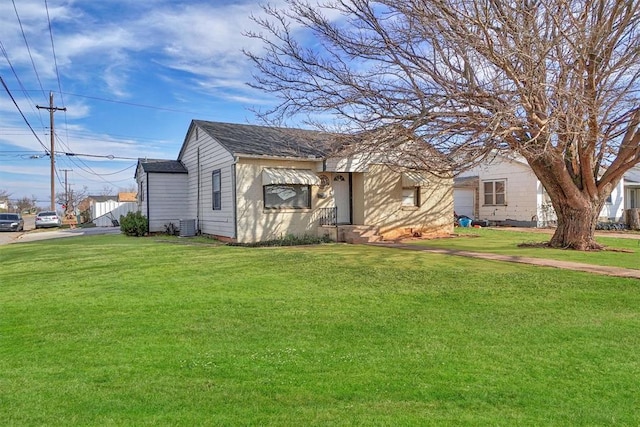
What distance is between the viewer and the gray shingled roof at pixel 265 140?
14.9m

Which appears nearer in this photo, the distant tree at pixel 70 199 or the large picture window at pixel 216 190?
the large picture window at pixel 216 190

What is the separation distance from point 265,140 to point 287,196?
8.24ft

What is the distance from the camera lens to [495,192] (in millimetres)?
26234

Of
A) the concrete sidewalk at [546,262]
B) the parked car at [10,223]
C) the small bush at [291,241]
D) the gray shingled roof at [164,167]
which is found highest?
the gray shingled roof at [164,167]

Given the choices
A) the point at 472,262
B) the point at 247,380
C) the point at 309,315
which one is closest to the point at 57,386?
the point at 247,380

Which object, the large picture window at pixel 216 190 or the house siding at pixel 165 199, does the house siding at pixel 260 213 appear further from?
the house siding at pixel 165 199

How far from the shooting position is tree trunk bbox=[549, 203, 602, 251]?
12930 millimetres

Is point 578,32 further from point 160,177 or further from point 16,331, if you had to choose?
point 160,177

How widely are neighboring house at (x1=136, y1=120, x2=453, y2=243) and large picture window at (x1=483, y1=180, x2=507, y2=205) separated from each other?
8.41 meters

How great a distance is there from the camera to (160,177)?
63.8 feet

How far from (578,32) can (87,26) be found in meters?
13.0

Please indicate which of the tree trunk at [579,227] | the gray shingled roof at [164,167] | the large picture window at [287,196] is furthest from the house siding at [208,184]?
the tree trunk at [579,227]

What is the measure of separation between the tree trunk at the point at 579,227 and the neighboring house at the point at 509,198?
368 inches

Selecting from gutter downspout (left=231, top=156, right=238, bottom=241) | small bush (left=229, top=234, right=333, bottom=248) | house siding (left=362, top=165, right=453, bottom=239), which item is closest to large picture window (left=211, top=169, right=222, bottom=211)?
gutter downspout (left=231, top=156, right=238, bottom=241)
